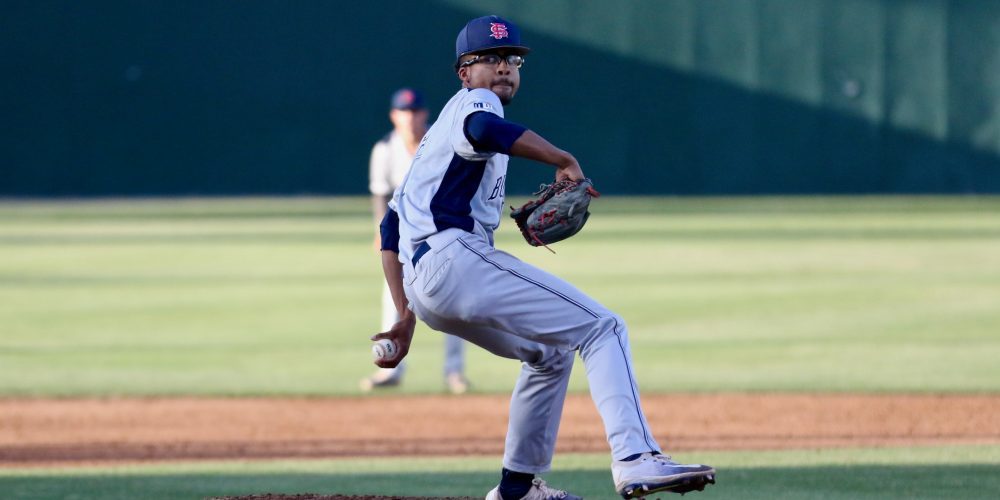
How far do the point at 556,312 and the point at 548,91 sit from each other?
27997 mm

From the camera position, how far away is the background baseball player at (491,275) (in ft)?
13.4

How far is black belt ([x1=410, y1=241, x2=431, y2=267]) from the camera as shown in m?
4.34

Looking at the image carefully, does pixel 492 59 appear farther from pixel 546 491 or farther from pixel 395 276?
pixel 546 491

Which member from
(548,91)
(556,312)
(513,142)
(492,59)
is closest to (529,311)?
(556,312)

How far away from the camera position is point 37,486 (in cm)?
614

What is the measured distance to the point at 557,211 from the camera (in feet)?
13.6

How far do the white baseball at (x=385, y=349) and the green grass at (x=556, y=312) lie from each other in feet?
2.07

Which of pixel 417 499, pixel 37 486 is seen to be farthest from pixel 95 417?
pixel 417 499

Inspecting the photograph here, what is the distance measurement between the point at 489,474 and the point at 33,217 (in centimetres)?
2318

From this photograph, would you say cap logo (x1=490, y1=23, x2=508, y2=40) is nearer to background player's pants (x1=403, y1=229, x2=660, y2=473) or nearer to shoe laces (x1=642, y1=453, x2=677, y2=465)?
background player's pants (x1=403, y1=229, x2=660, y2=473)

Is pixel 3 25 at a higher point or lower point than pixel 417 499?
higher

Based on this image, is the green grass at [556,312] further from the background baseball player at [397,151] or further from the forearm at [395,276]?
the background baseball player at [397,151]

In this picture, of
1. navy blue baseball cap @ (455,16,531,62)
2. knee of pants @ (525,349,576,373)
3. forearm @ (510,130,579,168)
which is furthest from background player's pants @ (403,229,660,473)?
navy blue baseball cap @ (455,16,531,62)

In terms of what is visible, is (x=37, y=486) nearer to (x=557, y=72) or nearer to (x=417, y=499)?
(x=417, y=499)
